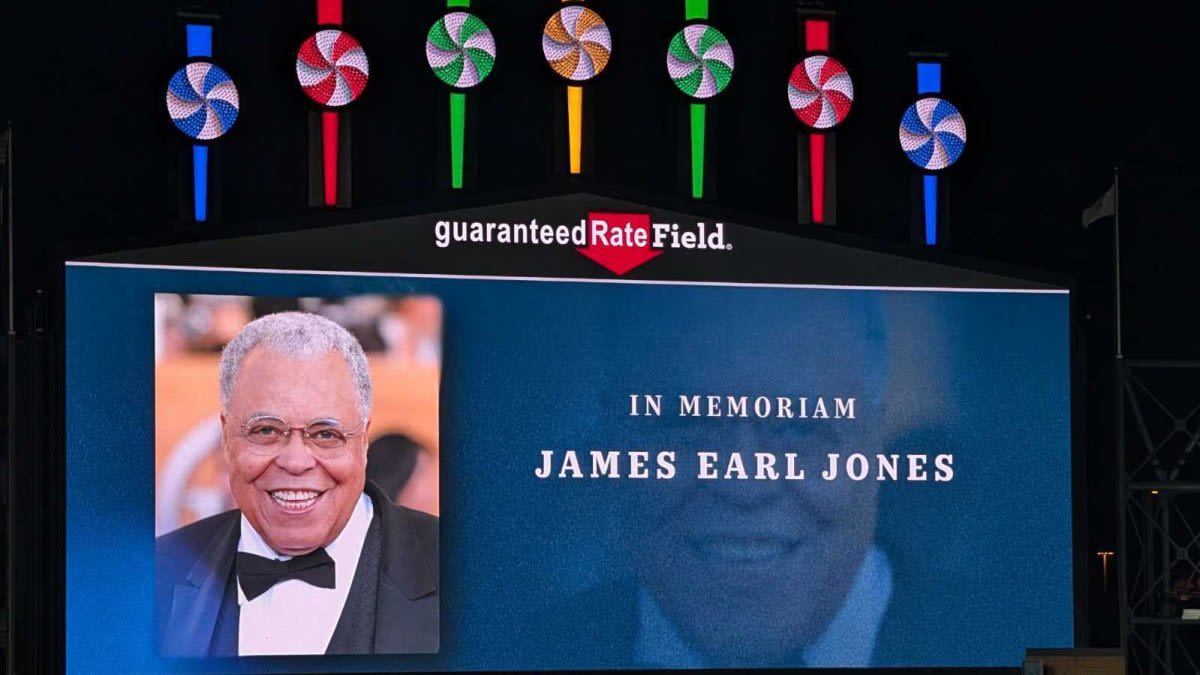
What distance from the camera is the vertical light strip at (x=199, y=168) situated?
32.8 feet

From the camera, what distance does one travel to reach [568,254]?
9.80m

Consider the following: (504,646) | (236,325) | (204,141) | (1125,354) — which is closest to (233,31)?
(204,141)

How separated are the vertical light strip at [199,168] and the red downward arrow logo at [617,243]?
1597 millimetres

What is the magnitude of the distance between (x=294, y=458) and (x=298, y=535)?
30cm

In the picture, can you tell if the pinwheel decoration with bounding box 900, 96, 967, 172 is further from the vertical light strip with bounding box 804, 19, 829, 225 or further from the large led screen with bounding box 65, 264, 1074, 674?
the large led screen with bounding box 65, 264, 1074, 674

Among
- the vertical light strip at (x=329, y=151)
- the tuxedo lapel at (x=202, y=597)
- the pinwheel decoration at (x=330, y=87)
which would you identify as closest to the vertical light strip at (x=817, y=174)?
the pinwheel decoration at (x=330, y=87)

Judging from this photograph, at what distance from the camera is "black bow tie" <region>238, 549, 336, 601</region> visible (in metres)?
9.27

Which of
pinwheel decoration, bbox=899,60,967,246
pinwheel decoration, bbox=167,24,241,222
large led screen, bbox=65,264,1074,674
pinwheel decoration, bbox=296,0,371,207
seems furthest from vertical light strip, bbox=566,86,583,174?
pinwheel decoration, bbox=899,60,967,246

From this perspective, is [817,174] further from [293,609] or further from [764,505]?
[293,609]

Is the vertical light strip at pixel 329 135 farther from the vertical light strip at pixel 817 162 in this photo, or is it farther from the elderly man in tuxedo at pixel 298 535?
the vertical light strip at pixel 817 162

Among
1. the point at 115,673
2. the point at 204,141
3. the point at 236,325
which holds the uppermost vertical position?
the point at 204,141

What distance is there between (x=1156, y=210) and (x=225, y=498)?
17.3 ft

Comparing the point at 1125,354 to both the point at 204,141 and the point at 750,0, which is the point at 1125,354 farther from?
the point at 204,141

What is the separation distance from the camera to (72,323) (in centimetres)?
917
